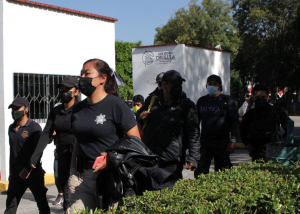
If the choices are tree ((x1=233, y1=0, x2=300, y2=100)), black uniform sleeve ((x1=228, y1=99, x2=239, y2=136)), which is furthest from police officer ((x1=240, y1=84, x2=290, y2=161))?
tree ((x1=233, y1=0, x2=300, y2=100))

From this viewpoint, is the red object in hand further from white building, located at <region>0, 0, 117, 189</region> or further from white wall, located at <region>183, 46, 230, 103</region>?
white wall, located at <region>183, 46, 230, 103</region>

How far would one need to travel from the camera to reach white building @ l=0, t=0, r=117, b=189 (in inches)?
285

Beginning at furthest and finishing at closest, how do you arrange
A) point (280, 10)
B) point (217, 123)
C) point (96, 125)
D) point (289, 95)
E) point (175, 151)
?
point (289, 95), point (280, 10), point (217, 123), point (175, 151), point (96, 125)

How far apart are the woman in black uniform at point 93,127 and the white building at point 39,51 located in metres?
4.50

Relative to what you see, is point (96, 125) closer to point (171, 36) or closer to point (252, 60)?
point (252, 60)

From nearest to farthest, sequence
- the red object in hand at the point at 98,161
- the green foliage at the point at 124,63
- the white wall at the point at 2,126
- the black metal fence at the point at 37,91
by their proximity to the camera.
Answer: the red object in hand at the point at 98,161
the white wall at the point at 2,126
the black metal fence at the point at 37,91
the green foliage at the point at 124,63

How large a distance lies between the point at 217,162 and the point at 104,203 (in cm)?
277

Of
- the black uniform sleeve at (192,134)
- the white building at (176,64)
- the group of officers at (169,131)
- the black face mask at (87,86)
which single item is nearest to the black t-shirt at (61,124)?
the group of officers at (169,131)

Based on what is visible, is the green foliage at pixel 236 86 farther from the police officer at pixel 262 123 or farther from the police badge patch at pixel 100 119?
the police badge patch at pixel 100 119

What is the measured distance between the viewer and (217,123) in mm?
5352

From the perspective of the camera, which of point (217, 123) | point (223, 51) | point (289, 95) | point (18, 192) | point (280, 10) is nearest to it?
point (18, 192)

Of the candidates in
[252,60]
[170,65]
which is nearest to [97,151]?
[170,65]

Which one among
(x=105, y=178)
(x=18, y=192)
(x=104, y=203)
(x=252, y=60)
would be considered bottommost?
(x=18, y=192)

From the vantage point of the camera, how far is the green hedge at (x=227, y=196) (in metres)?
2.66
